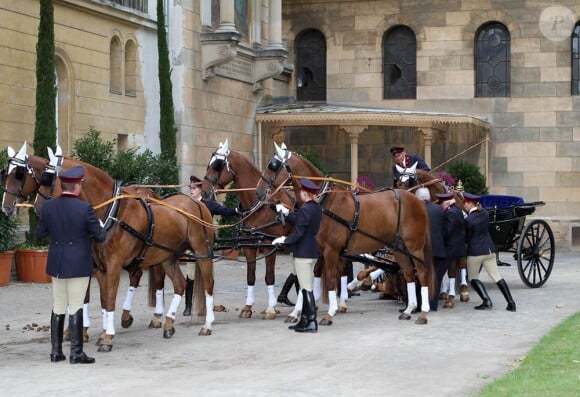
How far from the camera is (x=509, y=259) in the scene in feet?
93.1

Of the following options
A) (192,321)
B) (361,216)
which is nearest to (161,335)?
(192,321)

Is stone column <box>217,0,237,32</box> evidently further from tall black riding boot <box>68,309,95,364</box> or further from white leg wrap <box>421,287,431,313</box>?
tall black riding boot <box>68,309,95,364</box>

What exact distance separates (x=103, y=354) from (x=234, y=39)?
16758mm

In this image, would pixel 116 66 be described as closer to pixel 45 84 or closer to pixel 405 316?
pixel 45 84

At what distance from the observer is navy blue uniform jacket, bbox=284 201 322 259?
1427 cm

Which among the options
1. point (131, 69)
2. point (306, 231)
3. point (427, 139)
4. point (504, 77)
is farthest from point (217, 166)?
point (504, 77)

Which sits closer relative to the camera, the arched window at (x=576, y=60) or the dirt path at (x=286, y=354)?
the dirt path at (x=286, y=354)

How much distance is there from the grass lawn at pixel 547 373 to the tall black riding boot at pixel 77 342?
4.24 metres

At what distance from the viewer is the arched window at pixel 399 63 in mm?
34031

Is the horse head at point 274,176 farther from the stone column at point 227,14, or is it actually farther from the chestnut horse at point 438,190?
the stone column at point 227,14

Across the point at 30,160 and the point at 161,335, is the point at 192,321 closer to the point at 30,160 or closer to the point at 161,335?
the point at 161,335

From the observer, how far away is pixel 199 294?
47.8 feet

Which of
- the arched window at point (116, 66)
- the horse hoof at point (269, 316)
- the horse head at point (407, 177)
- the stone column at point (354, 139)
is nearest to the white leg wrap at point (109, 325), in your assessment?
the horse hoof at point (269, 316)

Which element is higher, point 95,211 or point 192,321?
point 95,211
